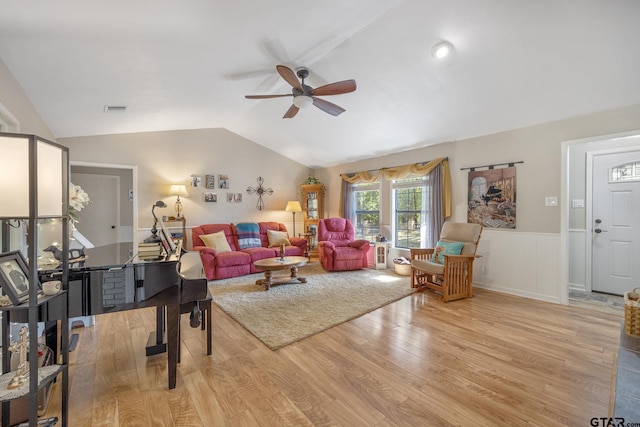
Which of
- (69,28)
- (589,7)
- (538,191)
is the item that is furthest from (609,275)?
(69,28)

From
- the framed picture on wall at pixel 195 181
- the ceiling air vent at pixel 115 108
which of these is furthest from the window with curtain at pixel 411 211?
the ceiling air vent at pixel 115 108

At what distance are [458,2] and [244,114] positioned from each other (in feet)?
12.1

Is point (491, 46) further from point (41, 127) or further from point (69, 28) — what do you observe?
point (41, 127)

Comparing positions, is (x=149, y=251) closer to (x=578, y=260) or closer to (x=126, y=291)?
(x=126, y=291)

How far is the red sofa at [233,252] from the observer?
4.55 m

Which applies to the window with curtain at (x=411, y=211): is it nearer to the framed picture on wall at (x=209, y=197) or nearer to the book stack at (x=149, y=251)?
the framed picture on wall at (x=209, y=197)

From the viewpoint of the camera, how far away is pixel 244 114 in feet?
16.2

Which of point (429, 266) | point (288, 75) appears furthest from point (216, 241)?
point (429, 266)

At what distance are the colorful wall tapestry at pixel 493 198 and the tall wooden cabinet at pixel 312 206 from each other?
3393 mm

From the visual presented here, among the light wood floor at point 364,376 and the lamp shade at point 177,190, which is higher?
the lamp shade at point 177,190

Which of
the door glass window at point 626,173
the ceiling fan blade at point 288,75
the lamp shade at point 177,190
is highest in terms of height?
the ceiling fan blade at point 288,75

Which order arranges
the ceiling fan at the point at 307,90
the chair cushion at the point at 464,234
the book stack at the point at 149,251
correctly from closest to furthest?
the book stack at the point at 149,251
the ceiling fan at the point at 307,90
the chair cushion at the point at 464,234

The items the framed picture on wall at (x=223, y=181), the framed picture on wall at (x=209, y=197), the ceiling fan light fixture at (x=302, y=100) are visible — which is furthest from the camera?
the framed picture on wall at (x=223, y=181)

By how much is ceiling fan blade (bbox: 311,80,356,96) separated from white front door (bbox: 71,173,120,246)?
4.94 meters
